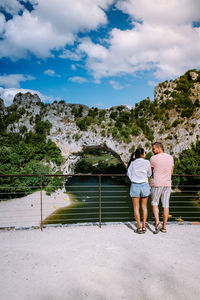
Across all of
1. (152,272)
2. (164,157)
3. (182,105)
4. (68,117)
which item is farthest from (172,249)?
(182,105)

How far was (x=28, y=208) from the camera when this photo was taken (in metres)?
14.9

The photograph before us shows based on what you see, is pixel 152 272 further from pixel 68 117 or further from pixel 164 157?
pixel 68 117

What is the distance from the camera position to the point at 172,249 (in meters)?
3.38

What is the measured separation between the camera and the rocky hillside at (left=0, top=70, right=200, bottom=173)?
2472 cm

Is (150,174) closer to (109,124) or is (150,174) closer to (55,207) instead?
(55,207)

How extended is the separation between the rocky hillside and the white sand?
6542mm

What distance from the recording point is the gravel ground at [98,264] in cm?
240

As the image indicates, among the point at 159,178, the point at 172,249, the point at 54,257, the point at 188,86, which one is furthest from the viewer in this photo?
the point at 188,86

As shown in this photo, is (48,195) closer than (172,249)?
No

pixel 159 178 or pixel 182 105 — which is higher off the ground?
pixel 182 105

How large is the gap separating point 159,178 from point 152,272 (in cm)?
164

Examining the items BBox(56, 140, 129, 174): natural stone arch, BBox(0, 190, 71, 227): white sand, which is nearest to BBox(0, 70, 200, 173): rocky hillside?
BBox(56, 140, 129, 174): natural stone arch

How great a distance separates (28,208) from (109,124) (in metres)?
14.4

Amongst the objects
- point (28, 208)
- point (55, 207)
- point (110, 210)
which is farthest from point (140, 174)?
point (55, 207)
